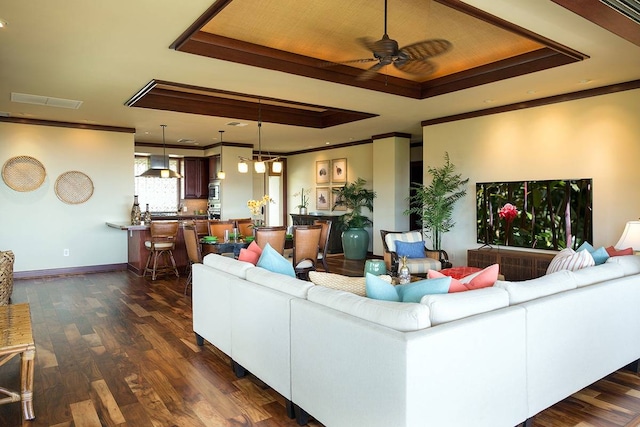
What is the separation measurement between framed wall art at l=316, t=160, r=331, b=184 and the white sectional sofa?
7.94 meters

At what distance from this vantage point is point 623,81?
494 centimetres

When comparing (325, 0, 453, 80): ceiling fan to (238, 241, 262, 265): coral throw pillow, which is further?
(238, 241, 262, 265): coral throw pillow

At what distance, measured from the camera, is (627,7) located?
2783 mm

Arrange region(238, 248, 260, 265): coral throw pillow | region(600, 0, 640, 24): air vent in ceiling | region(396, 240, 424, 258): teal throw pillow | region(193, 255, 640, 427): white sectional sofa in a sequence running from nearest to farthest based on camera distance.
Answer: region(193, 255, 640, 427): white sectional sofa
region(600, 0, 640, 24): air vent in ceiling
region(238, 248, 260, 265): coral throw pillow
region(396, 240, 424, 258): teal throw pillow

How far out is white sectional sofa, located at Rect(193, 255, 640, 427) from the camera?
177 cm

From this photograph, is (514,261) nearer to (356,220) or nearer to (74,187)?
(356,220)

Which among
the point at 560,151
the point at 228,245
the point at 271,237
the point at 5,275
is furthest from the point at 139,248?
the point at 560,151

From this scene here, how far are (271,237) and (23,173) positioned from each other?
460 cm

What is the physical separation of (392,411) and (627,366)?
2.41 m

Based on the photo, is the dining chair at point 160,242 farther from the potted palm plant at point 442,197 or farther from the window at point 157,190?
the window at point 157,190

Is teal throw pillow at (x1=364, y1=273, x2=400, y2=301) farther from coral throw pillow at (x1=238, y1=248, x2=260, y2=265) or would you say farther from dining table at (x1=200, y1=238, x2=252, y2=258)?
dining table at (x1=200, y1=238, x2=252, y2=258)

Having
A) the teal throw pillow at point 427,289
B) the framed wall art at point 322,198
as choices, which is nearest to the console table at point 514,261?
the teal throw pillow at point 427,289

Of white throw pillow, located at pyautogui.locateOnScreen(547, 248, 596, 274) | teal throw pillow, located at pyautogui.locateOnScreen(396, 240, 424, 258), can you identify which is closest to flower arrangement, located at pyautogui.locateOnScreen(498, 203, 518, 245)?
teal throw pillow, located at pyautogui.locateOnScreen(396, 240, 424, 258)

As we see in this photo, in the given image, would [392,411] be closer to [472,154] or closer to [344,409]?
[344,409]
